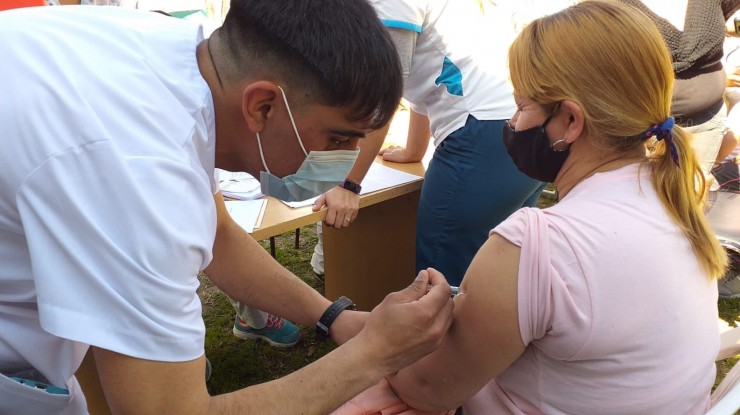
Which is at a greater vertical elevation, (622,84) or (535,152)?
(622,84)

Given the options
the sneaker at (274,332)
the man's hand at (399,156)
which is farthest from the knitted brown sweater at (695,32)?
the sneaker at (274,332)

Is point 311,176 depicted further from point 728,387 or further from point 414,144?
point 414,144

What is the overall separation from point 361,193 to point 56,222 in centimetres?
151

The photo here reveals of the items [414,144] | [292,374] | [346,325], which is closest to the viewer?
[292,374]

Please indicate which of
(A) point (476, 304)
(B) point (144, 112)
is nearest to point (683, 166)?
(A) point (476, 304)

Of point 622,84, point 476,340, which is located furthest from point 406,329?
point 622,84

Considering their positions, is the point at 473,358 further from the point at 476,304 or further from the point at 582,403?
the point at 582,403

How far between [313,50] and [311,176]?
350 mm

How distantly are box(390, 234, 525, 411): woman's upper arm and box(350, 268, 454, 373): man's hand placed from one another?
46 millimetres

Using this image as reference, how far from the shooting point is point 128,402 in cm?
91

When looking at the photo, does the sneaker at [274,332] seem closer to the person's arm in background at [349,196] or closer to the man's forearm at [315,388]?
the person's arm in background at [349,196]

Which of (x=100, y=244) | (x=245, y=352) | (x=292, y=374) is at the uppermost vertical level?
(x=100, y=244)

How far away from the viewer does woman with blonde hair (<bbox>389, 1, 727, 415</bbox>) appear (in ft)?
3.71

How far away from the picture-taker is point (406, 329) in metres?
1.25
